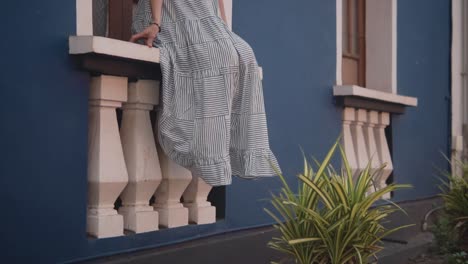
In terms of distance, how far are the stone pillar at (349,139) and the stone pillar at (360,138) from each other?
0.06 m

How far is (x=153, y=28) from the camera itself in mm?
3246

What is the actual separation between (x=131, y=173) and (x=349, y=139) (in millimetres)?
2563

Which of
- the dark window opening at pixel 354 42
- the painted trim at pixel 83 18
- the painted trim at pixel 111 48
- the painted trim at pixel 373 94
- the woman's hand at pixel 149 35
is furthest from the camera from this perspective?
the dark window opening at pixel 354 42

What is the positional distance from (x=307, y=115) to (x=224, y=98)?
173 centimetres

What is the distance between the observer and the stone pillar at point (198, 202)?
373 centimetres

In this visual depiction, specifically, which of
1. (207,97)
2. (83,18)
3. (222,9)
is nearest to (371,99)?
(222,9)

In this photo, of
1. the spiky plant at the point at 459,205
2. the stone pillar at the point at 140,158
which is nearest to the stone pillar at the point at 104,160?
the stone pillar at the point at 140,158

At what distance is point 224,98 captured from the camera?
3.18 m

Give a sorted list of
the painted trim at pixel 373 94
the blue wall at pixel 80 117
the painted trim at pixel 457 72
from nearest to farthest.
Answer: the blue wall at pixel 80 117 < the painted trim at pixel 373 94 < the painted trim at pixel 457 72

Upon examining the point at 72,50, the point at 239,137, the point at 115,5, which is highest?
the point at 115,5

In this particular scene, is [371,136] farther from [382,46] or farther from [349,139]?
[382,46]

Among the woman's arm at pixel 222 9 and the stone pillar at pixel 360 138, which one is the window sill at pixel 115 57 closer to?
the woman's arm at pixel 222 9

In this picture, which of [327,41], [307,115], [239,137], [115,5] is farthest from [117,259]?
[327,41]

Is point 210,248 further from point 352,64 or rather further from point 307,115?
point 352,64
